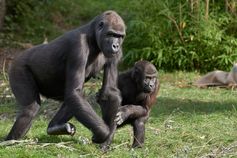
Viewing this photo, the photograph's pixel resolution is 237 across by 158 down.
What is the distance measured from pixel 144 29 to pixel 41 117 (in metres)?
4.91

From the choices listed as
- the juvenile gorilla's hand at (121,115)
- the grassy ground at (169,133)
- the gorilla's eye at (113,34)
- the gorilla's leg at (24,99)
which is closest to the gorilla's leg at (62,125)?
the grassy ground at (169,133)

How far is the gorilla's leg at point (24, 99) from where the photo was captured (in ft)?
22.2

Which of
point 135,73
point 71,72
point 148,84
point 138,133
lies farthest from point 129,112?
point 71,72

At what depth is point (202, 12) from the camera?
42.8 feet

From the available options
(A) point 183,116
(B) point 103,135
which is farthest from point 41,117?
(B) point 103,135

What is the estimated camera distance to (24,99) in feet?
22.5

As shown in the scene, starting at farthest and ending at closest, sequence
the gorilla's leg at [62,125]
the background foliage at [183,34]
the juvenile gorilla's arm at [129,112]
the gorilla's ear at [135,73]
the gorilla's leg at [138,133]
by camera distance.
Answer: the background foliage at [183,34] → the gorilla's ear at [135,73] → the gorilla's leg at [138,133] → the juvenile gorilla's arm at [129,112] → the gorilla's leg at [62,125]

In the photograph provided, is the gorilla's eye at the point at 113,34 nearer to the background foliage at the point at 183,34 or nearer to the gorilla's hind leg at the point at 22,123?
the gorilla's hind leg at the point at 22,123

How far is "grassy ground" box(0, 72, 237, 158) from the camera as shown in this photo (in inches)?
255

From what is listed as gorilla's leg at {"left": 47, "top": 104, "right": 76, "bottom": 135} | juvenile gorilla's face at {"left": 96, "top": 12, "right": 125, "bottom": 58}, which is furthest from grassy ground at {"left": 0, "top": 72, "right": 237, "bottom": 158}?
juvenile gorilla's face at {"left": 96, "top": 12, "right": 125, "bottom": 58}

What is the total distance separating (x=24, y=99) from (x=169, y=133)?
188 cm

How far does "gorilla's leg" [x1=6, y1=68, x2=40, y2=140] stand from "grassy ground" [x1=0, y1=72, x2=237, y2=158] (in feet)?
0.55

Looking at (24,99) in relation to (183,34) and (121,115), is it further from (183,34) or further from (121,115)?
(183,34)

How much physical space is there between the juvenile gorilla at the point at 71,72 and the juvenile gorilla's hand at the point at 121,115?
88mm
